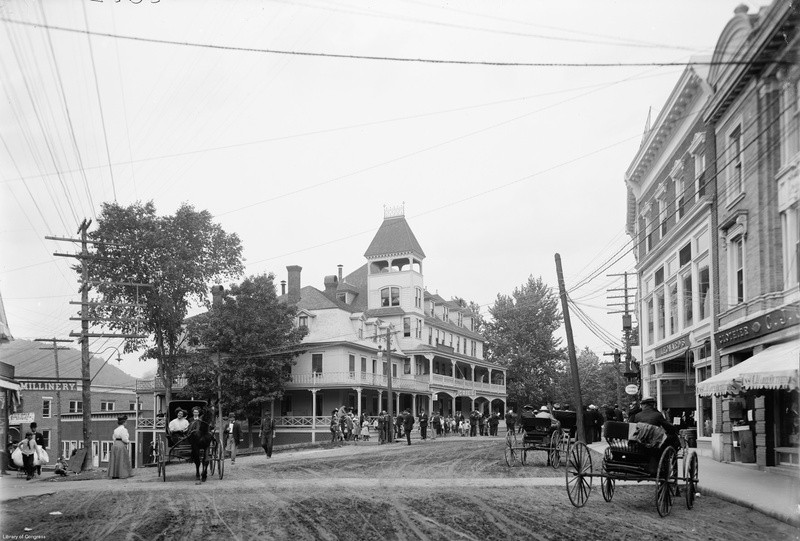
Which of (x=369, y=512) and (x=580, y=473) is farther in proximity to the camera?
(x=580, y=473)

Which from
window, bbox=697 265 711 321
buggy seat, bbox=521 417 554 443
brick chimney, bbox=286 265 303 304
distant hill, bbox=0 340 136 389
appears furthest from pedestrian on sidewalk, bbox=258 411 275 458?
distant hill, bbox=0 340 136 389

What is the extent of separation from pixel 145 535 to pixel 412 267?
5162cm

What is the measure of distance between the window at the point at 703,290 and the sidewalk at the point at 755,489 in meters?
6.54

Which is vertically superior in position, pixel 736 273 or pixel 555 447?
pixel 736 273

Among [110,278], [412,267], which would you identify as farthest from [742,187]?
[412,267]

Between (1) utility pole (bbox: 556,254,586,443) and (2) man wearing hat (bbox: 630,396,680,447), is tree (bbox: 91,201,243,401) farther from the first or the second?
(2) man wearing hat (bbox: 630,396,680,447)

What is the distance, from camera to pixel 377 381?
5478 centimetres

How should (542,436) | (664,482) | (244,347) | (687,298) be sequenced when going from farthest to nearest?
(244,347)
(687,298)
(542,436)
(664,482)

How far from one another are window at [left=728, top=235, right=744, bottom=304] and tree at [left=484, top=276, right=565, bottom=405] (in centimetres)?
5459

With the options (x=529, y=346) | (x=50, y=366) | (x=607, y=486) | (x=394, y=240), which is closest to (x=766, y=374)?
(x=607, y=486)

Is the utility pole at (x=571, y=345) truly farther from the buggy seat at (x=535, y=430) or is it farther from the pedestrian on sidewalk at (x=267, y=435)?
the pedestrian on sidewalk at (x=267, y=435)

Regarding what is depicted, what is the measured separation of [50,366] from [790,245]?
222ft

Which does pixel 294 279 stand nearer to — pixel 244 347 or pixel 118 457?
pixel 244 347

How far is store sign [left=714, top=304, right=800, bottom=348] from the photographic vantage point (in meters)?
16.6
